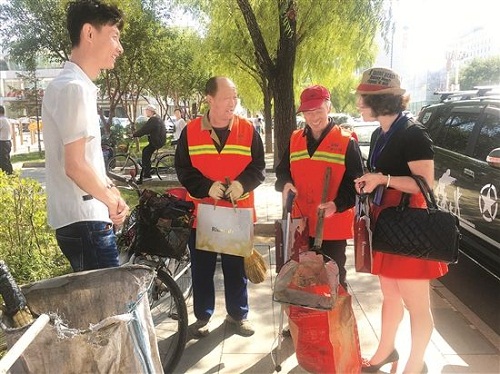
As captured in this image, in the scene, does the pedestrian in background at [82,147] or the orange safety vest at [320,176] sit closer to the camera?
the pedestrian in background at [82,147]

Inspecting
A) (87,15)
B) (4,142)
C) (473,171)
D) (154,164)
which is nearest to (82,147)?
(87,15)

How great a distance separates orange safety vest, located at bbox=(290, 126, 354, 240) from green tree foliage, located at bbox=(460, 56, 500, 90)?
63010 millimetres

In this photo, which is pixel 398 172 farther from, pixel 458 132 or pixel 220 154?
pixel 458 132

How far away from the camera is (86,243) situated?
7.21 ft

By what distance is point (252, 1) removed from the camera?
24.4 feet

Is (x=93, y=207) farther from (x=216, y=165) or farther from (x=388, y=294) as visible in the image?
(x=388, y=294)

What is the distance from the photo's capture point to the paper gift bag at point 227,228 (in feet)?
10.4

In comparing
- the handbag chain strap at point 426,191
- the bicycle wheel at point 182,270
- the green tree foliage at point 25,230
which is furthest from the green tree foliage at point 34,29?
the handbag chain strap at point 426,191

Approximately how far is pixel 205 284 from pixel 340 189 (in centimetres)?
126

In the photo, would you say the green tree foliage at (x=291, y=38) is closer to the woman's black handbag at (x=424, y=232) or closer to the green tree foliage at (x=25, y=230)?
the green tree foliage at (x=25, y=230)

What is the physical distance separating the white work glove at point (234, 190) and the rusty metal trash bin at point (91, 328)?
1.33 m

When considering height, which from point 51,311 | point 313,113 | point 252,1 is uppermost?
point 252,1

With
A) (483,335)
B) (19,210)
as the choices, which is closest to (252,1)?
(19,210)

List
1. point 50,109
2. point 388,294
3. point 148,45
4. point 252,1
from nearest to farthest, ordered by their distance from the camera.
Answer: point 50,109, point 388,294, point 252,1, point 148,45
